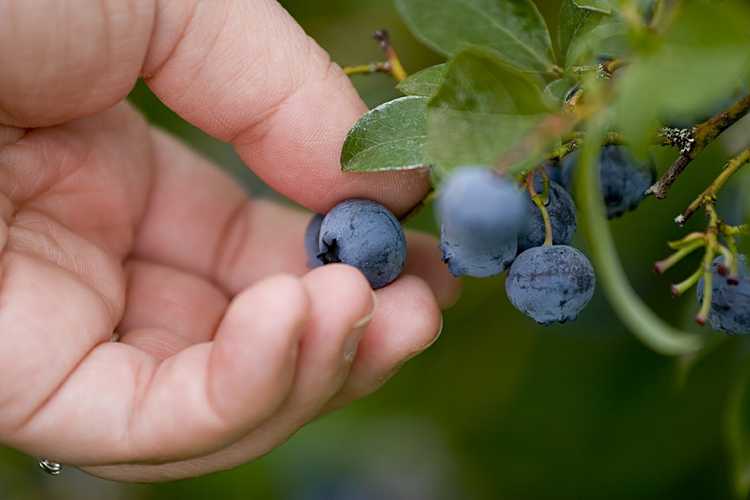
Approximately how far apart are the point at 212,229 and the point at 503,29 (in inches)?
26.5

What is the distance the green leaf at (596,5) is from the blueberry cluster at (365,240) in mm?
339

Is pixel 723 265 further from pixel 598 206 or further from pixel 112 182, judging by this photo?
pixel 112 182

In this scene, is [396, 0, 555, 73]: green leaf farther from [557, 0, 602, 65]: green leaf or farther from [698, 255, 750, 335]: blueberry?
[698, 255, 750, 335]: blueberry

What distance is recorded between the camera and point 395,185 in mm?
1123

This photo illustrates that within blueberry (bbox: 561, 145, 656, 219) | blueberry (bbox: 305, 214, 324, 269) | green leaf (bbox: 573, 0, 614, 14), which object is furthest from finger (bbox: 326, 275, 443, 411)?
green leaf (bbox: 573, 0, 614, 14)

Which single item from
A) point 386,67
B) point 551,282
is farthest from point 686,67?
point 386,67

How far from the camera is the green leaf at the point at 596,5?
864 millimetres

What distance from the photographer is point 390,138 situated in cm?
92

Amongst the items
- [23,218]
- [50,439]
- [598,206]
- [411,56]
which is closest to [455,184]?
[598,206]

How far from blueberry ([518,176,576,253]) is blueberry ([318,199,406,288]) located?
0.16 metres

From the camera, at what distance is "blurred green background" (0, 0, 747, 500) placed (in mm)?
1858

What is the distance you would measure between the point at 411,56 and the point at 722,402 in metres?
1.06

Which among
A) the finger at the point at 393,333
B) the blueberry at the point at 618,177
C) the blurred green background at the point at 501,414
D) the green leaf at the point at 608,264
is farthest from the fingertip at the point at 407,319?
the blurred green background at the point at 501,414

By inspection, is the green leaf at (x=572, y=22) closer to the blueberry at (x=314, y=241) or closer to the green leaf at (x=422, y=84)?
the green leaf at (x=422, y=84)
